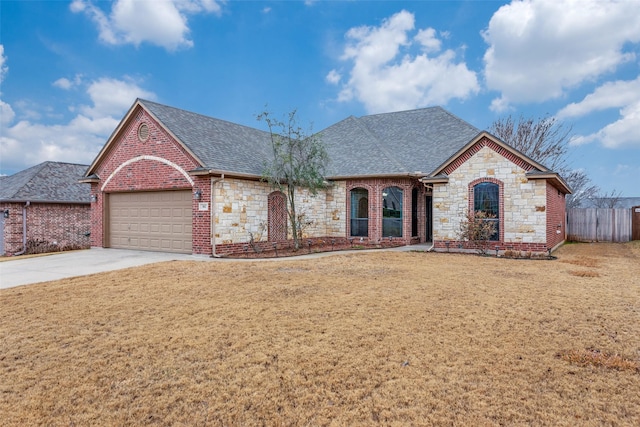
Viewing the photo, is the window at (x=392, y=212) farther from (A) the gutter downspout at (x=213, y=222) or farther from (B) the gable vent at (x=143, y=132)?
(B) the gable vent at (x=143, y=132)

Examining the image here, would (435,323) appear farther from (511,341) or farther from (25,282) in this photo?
(25,282)

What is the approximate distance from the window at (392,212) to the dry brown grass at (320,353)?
8.27m

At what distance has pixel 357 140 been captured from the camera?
19.0 metres

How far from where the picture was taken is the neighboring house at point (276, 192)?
41.5ft

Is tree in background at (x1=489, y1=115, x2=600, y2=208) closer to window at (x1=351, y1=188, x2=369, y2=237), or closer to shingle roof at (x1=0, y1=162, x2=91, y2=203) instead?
window at (x1=351, y1=188, x2=369, y2=237)

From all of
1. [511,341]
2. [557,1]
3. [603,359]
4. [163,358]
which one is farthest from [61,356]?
[557,1]

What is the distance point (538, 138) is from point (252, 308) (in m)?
30.3

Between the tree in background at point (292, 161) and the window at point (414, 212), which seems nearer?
the tree in background at point (292, 161)

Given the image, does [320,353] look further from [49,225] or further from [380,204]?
[49,225]

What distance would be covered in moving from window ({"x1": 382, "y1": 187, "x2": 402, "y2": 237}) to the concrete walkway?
1759 mm

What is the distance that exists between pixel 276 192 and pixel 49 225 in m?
12.4

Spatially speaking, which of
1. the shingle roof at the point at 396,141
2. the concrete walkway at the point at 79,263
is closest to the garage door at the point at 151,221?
the concrete walkway at the point at 79,263

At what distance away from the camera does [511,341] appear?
445cm

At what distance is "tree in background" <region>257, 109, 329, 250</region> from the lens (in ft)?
46.8
